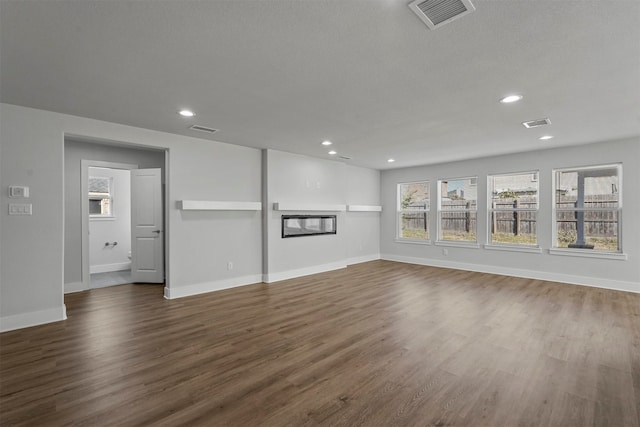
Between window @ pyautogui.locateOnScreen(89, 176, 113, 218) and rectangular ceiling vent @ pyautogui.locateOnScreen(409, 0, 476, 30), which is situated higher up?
rectangular ceiling vent @ pyautogui.locateOnScreen(409, 0, 476, 30)

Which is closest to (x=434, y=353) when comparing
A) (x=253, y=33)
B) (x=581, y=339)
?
(x=581, y=339)

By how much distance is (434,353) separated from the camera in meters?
2.75

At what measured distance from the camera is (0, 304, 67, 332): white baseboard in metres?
3.29

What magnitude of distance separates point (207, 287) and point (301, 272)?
192 centimetres

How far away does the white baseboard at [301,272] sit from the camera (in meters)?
5.65

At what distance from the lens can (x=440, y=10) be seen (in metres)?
1.79

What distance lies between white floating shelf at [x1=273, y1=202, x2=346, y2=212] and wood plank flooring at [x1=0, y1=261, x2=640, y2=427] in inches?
75.0

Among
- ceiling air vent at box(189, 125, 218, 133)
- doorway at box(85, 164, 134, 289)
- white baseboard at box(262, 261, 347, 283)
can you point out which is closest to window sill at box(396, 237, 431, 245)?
white baseboard at box(262, 261, 347, 283)

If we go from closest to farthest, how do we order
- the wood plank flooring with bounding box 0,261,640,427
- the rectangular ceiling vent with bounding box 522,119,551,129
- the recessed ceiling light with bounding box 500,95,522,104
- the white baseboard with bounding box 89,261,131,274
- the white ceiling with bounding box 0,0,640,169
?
1. the white ceiling with bounding box 0,0,640,169
2. the wood plank flooring with bounding box 0,261,640,427
3. the recessed ceiling light with bounding box 500,95,522,104
4. the rectangular ceiling vent with bounding box 522,119,551,129
5. the white baseboard with bounding box 89,261,131,274

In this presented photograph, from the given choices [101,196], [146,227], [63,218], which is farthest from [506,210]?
[101,196]

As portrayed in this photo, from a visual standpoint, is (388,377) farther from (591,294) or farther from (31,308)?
(591,294)

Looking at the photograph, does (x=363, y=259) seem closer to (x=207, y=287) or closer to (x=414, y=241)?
(x=414, y=241)

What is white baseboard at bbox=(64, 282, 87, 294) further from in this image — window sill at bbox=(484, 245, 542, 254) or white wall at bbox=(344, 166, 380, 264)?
window sill at bbox=(484, 245, 542, 254)

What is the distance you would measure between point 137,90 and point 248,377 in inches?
112
